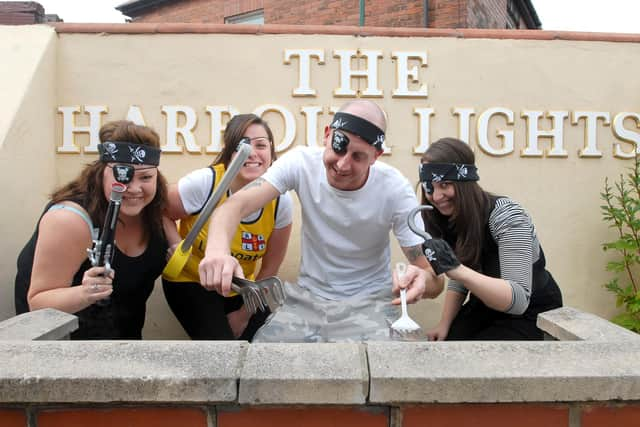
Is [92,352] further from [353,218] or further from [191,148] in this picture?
[191,148]

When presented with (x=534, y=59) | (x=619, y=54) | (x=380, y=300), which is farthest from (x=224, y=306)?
(x=619, y=54)

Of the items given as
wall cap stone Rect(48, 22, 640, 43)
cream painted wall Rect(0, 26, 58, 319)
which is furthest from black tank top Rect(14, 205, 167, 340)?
wall cap stone Rect(48, 22, 640, 43)

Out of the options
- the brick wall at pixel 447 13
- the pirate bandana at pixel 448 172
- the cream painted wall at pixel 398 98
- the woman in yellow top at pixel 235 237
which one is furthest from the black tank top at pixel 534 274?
the brick wall at pixel 447 13

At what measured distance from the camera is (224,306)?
264cm

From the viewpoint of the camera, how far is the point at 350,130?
2.06m

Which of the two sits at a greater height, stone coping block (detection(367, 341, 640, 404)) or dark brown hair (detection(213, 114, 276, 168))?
dark brown hair (detection(213, 114, 276, 168))

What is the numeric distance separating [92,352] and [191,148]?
91.8 inches

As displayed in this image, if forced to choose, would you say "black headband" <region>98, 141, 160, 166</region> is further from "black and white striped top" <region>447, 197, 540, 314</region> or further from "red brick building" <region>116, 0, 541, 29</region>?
"red brick building" <region>116, 0, 541, 29</region>

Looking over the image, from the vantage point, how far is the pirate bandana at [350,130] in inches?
81.2

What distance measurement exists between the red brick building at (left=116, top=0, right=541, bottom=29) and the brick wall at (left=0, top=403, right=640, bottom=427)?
6988mm

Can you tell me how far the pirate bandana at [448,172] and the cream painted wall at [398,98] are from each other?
1172 millimetres

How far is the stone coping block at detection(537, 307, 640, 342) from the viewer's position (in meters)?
1.39

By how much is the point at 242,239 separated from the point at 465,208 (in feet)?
3.51

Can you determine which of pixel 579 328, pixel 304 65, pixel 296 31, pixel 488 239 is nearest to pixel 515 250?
pixel 488 239
